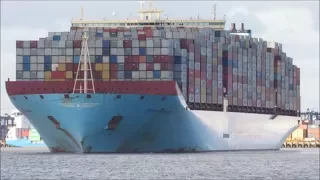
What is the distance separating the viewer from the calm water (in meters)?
65.9

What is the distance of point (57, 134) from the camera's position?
9219 centimetres

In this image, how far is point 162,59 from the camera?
92.3 metres

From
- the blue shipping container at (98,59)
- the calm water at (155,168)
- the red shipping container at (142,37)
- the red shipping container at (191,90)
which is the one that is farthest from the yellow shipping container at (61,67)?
the red shipping container at (191,90)

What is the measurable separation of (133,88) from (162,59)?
4.65 m

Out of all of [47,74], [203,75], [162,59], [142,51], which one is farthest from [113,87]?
[203,75]

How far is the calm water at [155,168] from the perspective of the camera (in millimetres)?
65938

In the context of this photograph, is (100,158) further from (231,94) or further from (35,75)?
(231,94)

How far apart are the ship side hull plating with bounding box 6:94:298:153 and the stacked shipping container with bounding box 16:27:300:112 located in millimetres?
2396

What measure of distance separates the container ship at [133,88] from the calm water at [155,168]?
2392 millimetres

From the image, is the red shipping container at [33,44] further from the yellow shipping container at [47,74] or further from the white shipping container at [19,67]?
the yellow shipping container at [47,74]

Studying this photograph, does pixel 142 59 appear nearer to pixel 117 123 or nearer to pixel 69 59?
pixel 117 123

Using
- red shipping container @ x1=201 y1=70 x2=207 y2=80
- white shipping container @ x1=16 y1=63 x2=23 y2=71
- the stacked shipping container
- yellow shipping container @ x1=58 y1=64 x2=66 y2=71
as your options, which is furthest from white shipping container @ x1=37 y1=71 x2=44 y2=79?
red shipping container @ x1=201 y1=70 x2=207 y2=80

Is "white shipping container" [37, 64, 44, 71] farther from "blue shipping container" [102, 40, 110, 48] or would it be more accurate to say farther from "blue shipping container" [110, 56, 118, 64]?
"blue shipping container" [110, 56, 118, 64]

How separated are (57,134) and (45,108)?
294 centimetres
